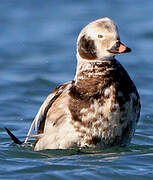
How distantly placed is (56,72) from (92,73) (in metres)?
4.98

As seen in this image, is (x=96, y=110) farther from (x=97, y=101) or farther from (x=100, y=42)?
(x=100, y=42)

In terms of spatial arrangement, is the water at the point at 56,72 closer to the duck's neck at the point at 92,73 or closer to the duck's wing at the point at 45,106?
the duck's wing at the point at 45,106

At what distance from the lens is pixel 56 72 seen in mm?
14242

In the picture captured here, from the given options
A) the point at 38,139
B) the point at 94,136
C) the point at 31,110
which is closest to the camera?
the point at 94,136

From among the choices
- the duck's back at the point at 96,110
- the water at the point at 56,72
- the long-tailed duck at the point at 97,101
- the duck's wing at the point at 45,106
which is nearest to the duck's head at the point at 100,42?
the long-tailed duck at the point at 97,101

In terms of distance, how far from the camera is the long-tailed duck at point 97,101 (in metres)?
9.02

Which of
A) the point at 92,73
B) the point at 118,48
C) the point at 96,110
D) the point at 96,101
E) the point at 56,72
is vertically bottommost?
the point at 96,110

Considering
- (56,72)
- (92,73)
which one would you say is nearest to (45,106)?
(92,73)

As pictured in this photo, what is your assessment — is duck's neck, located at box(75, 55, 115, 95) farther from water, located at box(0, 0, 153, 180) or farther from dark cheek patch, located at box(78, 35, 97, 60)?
water, located at box(0, 0, 153, 180)

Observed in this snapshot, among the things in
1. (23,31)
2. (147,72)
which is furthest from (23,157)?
(23,31)

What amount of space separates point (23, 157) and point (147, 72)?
5.34 metres

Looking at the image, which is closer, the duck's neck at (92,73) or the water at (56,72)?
the water at (56,72)

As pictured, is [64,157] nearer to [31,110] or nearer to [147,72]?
[31,110]

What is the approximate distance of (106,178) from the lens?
8.43m
